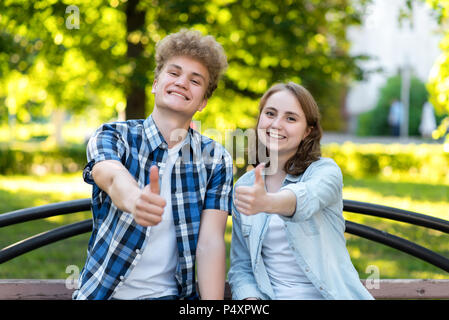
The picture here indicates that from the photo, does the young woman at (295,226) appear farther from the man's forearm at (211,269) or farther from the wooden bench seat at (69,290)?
the wooden bench seat at (69,290)

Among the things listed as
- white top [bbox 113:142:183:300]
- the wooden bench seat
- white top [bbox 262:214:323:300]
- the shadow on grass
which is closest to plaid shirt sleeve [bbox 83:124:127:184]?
white top [bbox 113:142:183:300]

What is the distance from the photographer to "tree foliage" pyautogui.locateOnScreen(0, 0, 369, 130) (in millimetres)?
6625

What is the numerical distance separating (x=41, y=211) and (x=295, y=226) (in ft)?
3.76

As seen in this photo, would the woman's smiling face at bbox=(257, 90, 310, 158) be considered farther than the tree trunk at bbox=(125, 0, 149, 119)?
No

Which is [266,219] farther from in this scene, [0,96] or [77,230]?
[0,96]

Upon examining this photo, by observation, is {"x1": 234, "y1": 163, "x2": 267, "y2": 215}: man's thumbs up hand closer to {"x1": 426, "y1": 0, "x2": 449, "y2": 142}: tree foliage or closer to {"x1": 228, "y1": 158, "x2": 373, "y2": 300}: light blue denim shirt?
{"x1": 228, "y1": 158, "x2": 373, "y2": 300}: light blue denim shirt

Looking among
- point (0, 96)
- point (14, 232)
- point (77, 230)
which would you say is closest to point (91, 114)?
point (0, 96)

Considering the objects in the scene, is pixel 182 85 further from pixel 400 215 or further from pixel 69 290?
pixel 400 215

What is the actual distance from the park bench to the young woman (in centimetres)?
29

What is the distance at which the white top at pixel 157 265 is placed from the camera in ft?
6.89

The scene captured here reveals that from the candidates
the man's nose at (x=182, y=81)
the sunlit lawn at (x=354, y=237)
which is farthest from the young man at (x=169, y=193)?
the sunlit lawn at (x=354, y=237)

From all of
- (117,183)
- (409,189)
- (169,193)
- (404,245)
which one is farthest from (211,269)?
(409,189)

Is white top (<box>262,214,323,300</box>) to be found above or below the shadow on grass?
above
